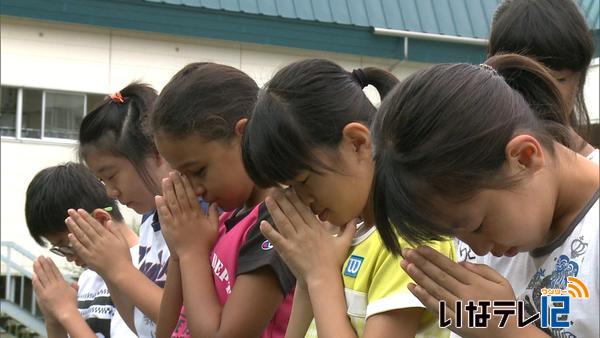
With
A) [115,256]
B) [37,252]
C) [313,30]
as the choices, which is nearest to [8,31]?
[37,252]

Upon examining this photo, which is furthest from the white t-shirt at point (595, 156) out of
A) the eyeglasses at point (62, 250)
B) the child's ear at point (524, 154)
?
the eyeglasses at point (62, 250)

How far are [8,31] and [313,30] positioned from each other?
454 cm

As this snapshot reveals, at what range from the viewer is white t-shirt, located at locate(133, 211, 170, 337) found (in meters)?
3.78

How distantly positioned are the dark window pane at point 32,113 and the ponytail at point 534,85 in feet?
45.3

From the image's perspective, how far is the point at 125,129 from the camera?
3939mm

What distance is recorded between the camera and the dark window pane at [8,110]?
50.3 feet

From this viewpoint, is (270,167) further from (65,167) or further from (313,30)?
(313,30)

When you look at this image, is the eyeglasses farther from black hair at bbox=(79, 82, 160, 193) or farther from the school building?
the school building

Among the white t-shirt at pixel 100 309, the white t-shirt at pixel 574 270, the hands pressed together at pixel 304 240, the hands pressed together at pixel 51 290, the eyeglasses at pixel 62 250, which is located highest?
the white t-shirt at pixel 574 270

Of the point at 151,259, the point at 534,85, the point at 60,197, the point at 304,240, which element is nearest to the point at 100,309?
the point at 60,197

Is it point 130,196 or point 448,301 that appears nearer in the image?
Result: point 448,301

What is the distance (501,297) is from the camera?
2.14 m

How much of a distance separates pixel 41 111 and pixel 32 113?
0.54ft

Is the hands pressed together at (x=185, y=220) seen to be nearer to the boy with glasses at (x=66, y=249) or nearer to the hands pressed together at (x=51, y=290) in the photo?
the boy with glasses at (x=66, y=249)
